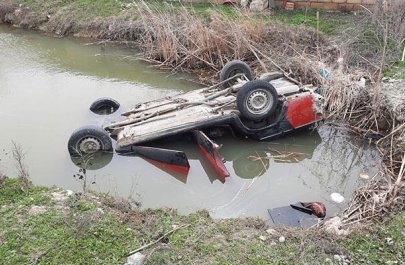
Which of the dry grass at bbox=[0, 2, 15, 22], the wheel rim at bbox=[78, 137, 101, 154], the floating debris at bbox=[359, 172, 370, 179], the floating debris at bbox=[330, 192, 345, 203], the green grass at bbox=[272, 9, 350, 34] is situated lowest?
the floating debris at bbox=[330, 192, 345, 203]

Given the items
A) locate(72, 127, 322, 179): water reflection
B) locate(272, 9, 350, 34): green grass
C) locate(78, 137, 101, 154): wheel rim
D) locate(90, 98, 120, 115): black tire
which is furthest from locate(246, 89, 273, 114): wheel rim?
locate(272, 9, 350, 34): green grass

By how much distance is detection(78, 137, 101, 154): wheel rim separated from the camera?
7254mm

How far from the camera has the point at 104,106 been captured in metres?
9.12

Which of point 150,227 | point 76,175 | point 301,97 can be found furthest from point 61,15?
point 150,227

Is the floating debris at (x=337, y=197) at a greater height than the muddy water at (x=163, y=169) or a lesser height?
lesser

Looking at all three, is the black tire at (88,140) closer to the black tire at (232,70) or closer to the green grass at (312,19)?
the black tire at (232,70)

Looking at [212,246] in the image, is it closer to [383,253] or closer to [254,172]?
[383,253]

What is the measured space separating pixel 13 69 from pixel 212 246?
8.98 meters

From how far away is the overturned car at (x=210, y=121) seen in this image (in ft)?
23.6

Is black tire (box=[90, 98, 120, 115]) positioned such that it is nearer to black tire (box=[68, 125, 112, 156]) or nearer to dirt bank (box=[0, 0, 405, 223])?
black tire (box=[68, 125, 112, 156])

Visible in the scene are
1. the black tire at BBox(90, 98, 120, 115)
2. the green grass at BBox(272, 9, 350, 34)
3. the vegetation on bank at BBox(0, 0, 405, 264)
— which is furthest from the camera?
the green grass at BBox(272, 9, 350, 34)

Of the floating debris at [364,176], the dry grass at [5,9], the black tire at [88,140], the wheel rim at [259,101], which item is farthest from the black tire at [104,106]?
the dry grass at [5,9]

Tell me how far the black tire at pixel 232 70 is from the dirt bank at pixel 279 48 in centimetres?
84

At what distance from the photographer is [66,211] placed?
5.33 m
